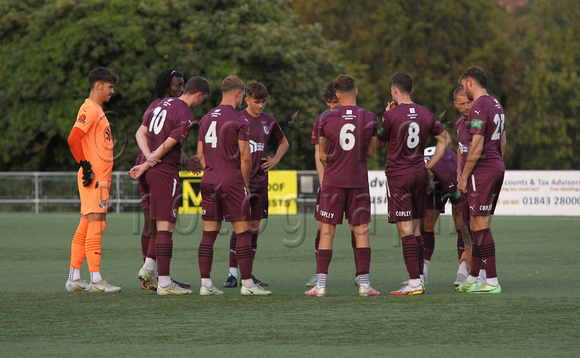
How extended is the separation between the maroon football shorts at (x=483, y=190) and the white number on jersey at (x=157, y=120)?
3322mm

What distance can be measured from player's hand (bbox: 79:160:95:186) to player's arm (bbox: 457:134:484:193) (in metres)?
3.95

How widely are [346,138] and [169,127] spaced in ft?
6.27

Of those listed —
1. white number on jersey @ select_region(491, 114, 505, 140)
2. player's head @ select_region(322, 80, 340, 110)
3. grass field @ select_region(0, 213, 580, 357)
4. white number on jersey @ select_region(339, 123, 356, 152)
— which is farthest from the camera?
player's head @ select_region(322, 80, 340, 110)

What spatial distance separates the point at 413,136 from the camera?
8531 mm

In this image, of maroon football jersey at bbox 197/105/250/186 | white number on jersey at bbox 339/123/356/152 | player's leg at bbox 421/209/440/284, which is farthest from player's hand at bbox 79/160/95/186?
player's leg at bbox 421/209/440/284

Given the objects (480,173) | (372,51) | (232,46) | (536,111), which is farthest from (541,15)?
(480,173)

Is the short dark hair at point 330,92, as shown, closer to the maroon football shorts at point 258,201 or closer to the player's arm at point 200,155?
the maroon football shorts at point 258,201

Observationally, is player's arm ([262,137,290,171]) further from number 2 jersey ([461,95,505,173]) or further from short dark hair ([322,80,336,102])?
number 2 jersey ([461,95,505,173])

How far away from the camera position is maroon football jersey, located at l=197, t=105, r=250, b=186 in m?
8.43

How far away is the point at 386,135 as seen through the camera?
8.60 m

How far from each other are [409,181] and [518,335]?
2726 millimetres

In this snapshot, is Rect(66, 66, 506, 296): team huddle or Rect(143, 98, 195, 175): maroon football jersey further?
Rect(143, 98, 195, 175): maroon football jersey

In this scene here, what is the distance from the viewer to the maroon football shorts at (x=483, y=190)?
8.51 meters

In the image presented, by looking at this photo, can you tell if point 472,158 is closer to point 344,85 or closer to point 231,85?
point 344,85
